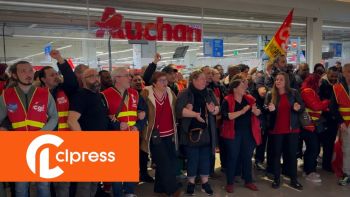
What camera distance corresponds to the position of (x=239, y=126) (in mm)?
Answer: 3947

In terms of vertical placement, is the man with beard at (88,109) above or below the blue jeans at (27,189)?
above

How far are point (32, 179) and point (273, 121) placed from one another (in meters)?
2.78

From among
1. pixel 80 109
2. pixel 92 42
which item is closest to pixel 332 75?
pixel 80 109

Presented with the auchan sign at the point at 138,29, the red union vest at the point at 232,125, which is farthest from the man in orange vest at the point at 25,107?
the auchan sign at the point at 138,29

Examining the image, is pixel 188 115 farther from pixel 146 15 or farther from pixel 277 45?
pixel 146 15

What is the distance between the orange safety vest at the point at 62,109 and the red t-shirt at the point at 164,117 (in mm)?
975

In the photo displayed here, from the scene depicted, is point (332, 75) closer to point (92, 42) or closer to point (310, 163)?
point (310, 163)

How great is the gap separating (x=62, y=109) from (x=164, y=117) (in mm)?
1120

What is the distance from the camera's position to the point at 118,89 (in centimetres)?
347

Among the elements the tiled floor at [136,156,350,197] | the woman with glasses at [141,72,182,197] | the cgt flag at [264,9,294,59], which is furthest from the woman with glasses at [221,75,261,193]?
the cgt flag at [264,9,294,59]

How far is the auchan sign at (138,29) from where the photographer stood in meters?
6.18

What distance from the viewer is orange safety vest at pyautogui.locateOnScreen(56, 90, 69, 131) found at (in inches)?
130

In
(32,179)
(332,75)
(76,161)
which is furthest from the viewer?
(332,75)

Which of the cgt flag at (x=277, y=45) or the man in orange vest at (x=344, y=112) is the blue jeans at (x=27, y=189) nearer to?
the man in orange vest at (x=344, y=112)
